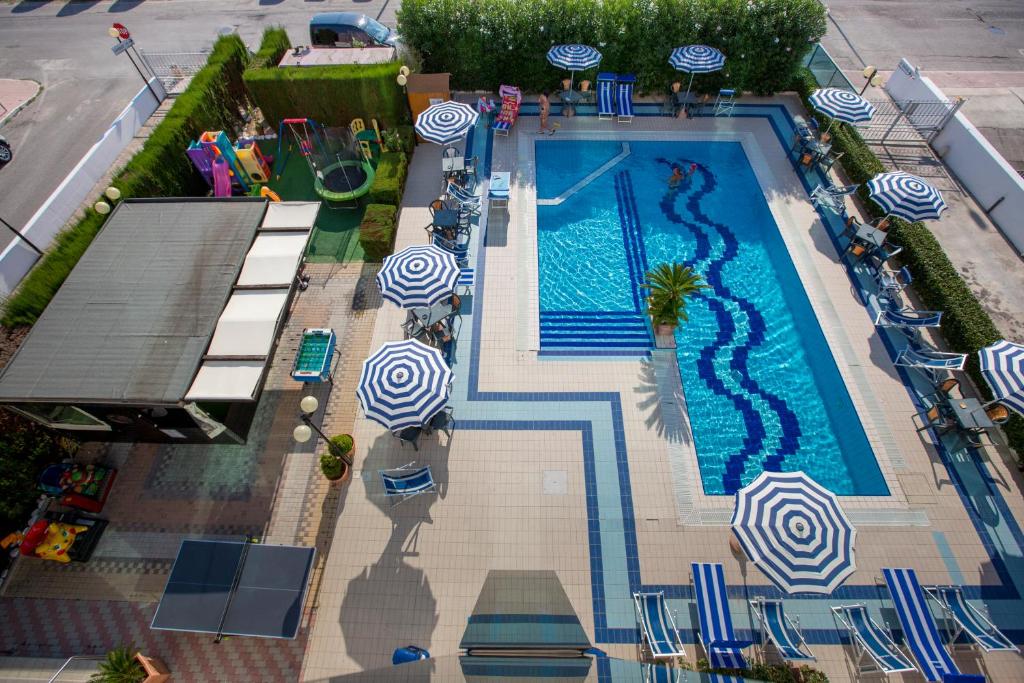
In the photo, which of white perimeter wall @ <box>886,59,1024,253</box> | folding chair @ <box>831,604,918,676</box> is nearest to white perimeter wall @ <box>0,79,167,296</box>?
folding chair @ <box>831,604,918,676</box>

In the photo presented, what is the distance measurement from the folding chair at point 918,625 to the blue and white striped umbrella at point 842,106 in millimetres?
15560

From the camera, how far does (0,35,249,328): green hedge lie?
11.7 m

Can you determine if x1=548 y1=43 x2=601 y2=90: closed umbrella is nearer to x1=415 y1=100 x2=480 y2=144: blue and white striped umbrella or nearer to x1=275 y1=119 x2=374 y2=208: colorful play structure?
x1=415 y1=100 x2=480 y2=144: blue and white striped umbrella

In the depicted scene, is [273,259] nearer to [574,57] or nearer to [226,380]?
[226,380]

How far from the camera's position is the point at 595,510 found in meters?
11.1

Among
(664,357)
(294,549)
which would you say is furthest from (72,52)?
(664,357)

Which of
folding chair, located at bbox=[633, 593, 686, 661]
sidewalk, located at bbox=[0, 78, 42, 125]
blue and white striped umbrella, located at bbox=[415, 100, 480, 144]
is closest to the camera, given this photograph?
folding chair, located at bbox=[633, 593, 686, 661]

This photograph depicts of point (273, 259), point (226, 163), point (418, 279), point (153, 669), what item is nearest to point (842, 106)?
point (418, 279)

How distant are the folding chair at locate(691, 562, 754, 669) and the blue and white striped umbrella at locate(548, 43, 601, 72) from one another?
18245 mm

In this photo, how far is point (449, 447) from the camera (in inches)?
476

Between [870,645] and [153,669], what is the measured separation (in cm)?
1459

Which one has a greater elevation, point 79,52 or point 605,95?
point 79,52

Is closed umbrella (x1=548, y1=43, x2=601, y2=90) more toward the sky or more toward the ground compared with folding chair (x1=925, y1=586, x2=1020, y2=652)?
more toward the sky

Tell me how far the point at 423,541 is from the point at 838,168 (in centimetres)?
2060
